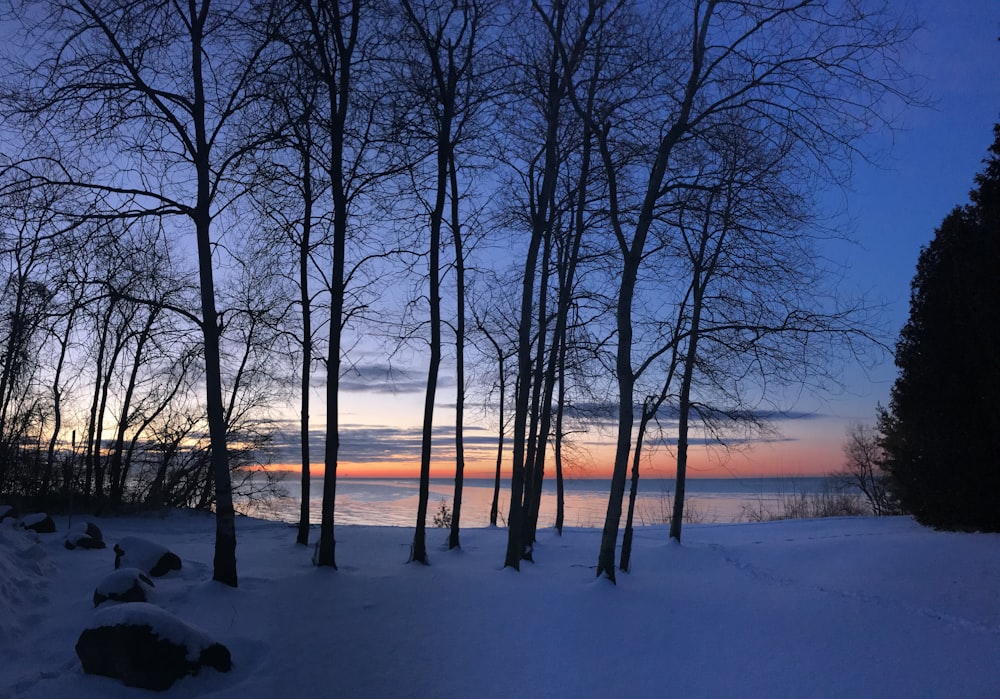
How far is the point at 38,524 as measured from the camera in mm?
13070

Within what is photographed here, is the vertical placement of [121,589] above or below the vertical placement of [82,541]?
above

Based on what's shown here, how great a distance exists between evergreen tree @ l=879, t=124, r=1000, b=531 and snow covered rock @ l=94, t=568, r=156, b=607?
16.4m

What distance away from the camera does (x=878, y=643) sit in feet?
27.3

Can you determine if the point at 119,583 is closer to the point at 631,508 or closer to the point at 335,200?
the point at 335,200

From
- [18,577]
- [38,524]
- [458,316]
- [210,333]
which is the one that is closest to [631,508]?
[458,316]

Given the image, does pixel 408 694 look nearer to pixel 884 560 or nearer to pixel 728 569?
pixel 728 569

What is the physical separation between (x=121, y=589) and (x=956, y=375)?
17019 millimetres

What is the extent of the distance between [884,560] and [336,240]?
11.8 m

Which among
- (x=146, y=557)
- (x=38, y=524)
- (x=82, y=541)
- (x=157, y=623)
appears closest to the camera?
(x=157, y=623)

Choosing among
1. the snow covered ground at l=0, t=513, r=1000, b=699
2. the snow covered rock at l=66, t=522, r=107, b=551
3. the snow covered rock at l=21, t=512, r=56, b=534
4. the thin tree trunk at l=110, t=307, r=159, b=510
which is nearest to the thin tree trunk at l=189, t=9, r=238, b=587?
the snow covered ground at l=0, t=513, r=1000, b=699

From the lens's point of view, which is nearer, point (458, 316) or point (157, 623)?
point (157, 623)

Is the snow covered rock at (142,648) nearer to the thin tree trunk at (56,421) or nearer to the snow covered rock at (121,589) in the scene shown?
the snow covered rock at (121,589)

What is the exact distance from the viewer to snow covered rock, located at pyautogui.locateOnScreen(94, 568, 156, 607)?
→ 776 cm

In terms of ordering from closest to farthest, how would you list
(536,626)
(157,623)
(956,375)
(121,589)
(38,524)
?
1. (157,623)
2. (121,589)
3. (536,626)
4. (38,524)
5. (956,375)
